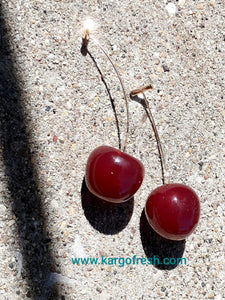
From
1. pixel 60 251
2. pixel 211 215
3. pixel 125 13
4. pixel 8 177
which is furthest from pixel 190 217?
pixel 125 13

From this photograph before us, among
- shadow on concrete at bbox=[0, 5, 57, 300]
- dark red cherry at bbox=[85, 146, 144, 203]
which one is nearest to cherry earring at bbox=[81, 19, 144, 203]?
dark red cherry at bbox=[85, 146, 144, 203]

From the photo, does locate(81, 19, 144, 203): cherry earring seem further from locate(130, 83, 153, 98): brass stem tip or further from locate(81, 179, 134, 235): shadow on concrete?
locate(130, 83, 153, 98): brass stem tip

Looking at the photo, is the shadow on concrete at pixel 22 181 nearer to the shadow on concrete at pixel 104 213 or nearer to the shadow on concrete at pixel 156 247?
the shadow on concrete at pixel 104 213

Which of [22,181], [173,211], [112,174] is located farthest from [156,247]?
[22,181]

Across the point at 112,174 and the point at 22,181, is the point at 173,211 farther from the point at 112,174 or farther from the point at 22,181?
the point at 22,181

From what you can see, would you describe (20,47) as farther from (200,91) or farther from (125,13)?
(200,91)
